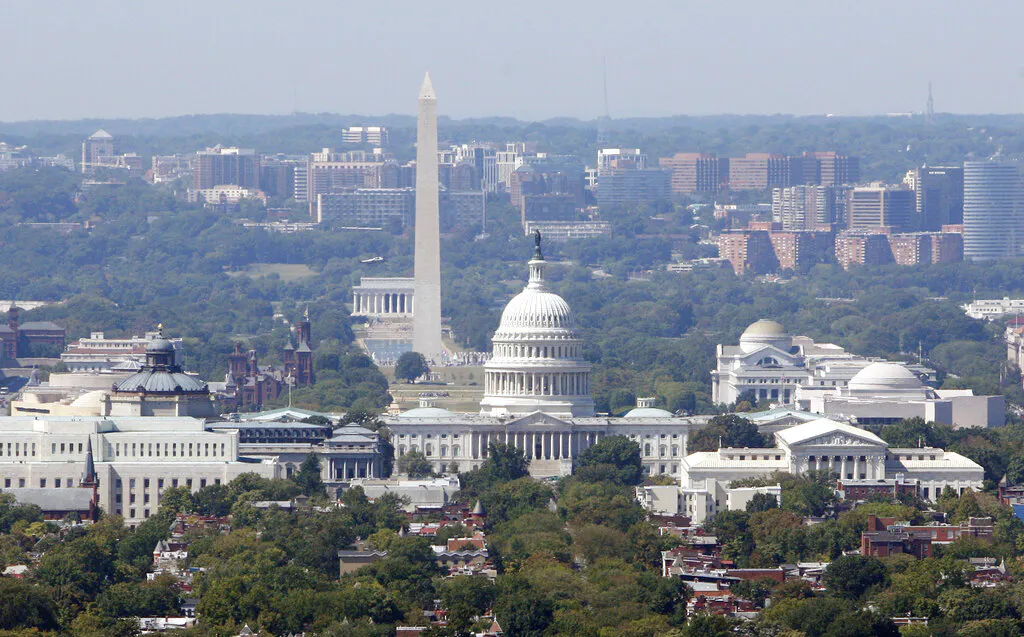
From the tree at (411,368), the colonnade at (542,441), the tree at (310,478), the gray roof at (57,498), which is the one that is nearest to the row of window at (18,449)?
the gray roof at (57,498)

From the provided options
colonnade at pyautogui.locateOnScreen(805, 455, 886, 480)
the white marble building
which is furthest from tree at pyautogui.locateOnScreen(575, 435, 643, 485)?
the white marble building

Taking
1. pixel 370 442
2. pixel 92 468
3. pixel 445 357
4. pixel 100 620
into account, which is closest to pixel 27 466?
pixel 92 468

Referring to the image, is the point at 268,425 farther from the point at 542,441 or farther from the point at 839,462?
the point at 839,462

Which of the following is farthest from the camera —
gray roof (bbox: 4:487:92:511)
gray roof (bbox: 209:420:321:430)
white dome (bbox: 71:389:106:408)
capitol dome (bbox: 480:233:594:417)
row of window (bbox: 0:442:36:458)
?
capitol dome (bbox: 480:233:594:417)

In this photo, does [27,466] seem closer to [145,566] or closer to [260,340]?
[145,566]

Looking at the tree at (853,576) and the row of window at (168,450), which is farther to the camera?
the row of window at (168,450)

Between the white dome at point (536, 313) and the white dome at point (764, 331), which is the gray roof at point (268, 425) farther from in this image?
the white dome at point (764, 331)

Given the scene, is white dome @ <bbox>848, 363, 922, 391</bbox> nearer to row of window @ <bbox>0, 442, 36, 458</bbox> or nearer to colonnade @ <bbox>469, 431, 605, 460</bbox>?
colonnade @ <bbox>469, 431, 605, 460</bbox>

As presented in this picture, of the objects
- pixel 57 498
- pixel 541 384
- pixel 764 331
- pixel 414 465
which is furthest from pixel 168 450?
pixel 764 331
